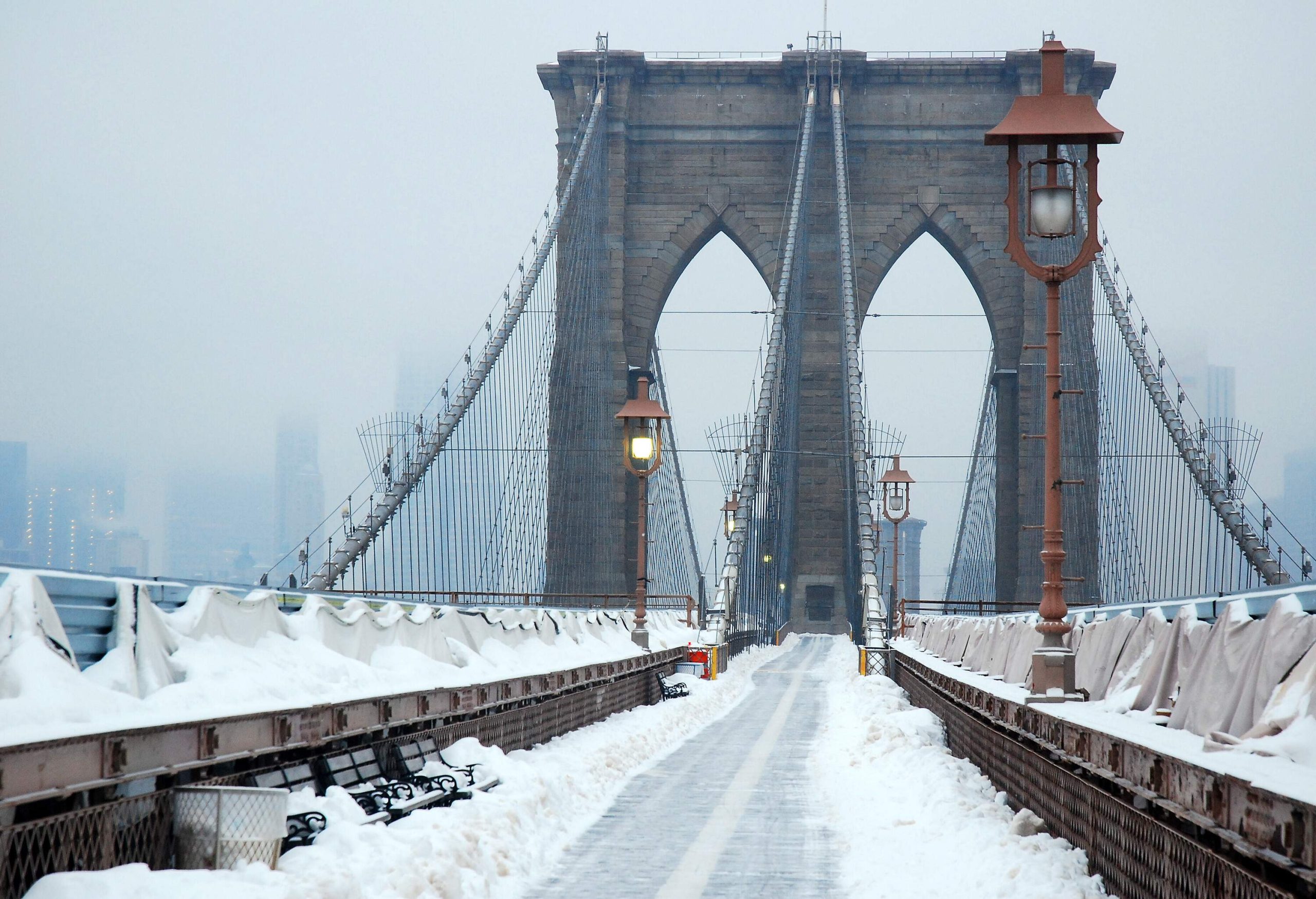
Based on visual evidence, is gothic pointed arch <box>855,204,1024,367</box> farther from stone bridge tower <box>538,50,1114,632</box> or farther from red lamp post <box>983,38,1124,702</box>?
red lamp post <box>983,38,1124,702</box>

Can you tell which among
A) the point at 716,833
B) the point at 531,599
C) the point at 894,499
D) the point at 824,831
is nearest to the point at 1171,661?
the point at 824,831

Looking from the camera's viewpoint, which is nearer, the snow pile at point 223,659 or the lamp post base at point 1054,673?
the snow pile at point 223,659

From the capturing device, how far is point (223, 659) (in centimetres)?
925

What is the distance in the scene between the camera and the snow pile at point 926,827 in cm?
772

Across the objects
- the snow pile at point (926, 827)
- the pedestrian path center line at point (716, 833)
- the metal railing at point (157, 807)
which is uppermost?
the metal railing at point (157, 807)

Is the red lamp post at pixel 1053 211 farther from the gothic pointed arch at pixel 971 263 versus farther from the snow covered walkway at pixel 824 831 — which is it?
the gothic pointed arch at pixel 971 263

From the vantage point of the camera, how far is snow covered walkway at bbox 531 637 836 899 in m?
8.55

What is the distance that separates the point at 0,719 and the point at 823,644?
54.0 meters

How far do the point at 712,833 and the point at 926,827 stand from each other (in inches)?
59.4

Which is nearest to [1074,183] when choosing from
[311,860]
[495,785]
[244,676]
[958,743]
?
[958,743]

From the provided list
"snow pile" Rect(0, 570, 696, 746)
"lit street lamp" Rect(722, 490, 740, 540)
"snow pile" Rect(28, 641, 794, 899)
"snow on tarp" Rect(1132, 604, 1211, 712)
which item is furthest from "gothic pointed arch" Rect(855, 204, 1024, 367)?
"snow on tarp" Rect(1132, 604, 1211, 712)

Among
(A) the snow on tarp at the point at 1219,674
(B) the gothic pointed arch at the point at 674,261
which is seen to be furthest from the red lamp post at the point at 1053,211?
(B) the gothic pointed arch at the point at 674,261

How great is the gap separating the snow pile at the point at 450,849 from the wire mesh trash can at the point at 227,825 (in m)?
0.17

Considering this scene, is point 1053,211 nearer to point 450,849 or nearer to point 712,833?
point 712,833
